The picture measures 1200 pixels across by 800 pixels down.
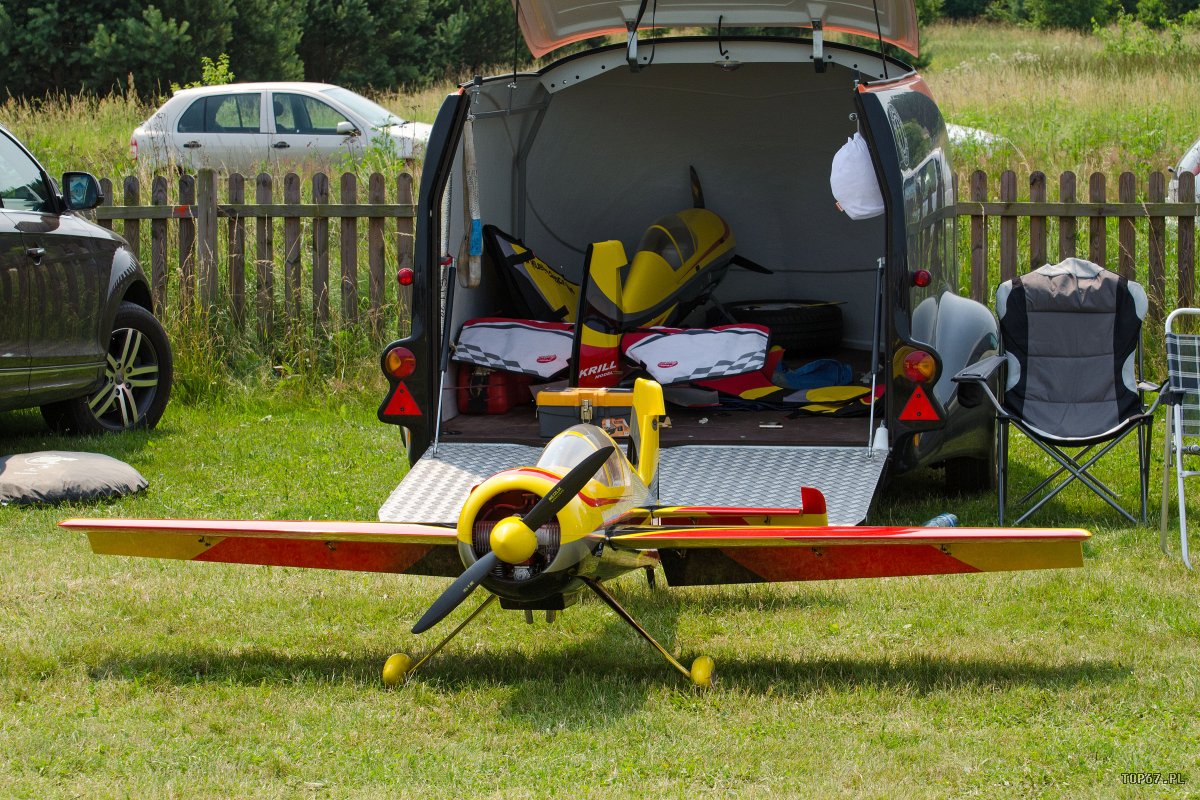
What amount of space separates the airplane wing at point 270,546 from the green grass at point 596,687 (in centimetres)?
34

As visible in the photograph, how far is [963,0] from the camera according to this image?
52.9 m

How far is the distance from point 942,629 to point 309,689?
2.14m

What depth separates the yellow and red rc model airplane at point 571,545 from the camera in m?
4.02

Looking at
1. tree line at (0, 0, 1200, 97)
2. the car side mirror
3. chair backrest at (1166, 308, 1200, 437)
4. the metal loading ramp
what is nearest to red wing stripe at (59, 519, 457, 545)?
the metal loading ramp

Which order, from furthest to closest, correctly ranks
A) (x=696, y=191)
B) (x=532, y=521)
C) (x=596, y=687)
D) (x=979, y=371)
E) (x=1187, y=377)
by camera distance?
(x=696, y=191) < (x=979, y=371) < (x=1187, y=377) < (x=596, y=687) < (x=532, y=521)

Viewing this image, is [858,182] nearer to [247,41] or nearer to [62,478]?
[62,478]

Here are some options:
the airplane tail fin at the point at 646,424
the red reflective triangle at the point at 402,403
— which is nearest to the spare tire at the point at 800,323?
the red reflective triangle at the point at 402,403

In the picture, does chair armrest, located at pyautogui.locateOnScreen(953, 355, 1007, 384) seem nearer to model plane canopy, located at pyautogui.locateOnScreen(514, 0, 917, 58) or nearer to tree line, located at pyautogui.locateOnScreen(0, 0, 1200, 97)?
model plane canopy, located at pyautogui.locateOnScreen(514, 0, 917, 58)

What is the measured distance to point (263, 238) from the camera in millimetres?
9789

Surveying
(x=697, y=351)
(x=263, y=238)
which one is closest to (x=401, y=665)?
(x=697, y=351)

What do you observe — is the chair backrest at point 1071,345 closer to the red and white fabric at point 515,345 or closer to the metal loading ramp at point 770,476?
the metal loading ramp at point 770,476

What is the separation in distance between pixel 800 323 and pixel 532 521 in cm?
459

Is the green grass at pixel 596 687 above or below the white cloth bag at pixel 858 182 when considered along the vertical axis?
below

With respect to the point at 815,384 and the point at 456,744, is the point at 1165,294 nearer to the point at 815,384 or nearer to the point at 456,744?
the point at 815,384
